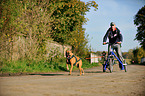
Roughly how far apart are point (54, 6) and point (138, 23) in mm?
27929

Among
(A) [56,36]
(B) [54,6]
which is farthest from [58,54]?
(B) [54,6]

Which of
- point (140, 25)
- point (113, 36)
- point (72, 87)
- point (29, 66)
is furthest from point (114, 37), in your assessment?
point (140, 25)

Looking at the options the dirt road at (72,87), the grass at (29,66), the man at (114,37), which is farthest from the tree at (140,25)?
the dirt road at (72,87)

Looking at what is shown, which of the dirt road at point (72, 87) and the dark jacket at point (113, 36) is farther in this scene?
the dark jacket at point (113, 36)

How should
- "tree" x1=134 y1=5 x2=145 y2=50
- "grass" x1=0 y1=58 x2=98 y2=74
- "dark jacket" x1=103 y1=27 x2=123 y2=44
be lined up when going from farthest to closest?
"tree" x1=134 y1=5 x2=145 y2=50 < "grass" x1=0 y1=58 x2=98 y2=74 < "dark jacket" x1=103 y1=27 x2=123 y2=44

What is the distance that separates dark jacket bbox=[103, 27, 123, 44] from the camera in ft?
31.4

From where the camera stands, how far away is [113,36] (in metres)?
9.63

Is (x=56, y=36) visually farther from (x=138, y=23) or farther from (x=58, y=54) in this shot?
(x=138, y=23)

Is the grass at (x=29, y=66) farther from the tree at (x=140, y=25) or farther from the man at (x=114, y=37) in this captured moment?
the tree at (x=140, y=25)

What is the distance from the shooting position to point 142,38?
1446 inches

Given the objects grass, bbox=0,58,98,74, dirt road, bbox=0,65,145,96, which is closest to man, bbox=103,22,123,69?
dirt road, bbox=0,65,145,96

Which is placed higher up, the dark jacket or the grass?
the dark jacket

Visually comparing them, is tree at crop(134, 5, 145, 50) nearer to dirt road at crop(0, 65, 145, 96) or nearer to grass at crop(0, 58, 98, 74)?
grass at crop(0, 58, 98, 74)

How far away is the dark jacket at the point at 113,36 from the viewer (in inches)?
377
